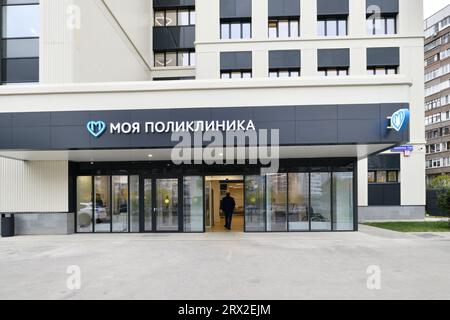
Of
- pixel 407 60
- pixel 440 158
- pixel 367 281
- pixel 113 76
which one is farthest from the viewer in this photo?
pixel 440 158

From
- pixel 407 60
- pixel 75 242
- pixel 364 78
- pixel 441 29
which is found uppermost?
pixel 441 29

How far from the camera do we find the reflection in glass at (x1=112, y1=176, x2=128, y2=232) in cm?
1628

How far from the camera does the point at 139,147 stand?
12719mm

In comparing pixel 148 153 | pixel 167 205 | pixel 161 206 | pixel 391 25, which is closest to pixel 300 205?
pixel 167 205

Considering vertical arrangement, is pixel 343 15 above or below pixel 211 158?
above

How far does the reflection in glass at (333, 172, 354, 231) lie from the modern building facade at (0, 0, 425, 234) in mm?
51

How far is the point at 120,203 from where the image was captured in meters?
16.4

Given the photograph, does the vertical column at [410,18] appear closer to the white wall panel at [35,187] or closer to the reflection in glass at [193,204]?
the reflection in glass at [193,204]

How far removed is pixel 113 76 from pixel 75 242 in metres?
10.1
